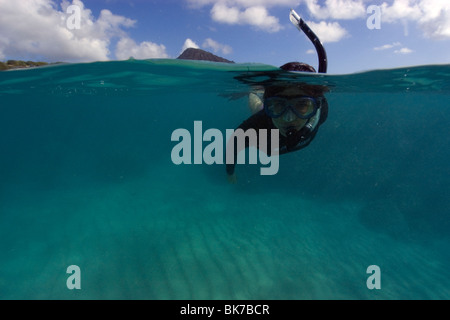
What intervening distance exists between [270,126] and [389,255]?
589 cm

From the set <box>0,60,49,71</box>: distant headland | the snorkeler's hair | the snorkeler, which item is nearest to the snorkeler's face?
the snorkeler

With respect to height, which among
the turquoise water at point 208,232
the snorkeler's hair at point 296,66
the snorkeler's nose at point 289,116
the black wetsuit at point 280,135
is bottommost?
the turquoise water at point 208,232

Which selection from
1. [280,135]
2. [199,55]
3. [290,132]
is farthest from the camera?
[199,55]

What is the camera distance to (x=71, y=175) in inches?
671

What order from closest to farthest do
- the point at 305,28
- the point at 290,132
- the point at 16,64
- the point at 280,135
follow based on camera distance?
1. the point at 305,28
2. the point at 290,132
3. the point at 280,135
4. the point at 16,64

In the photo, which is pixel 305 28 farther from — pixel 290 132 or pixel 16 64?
pixel 16 64

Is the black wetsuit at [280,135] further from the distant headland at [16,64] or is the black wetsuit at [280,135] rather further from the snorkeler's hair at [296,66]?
the distant headland at [16,64]

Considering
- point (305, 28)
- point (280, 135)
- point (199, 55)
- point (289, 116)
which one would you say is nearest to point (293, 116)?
point (289, 116)

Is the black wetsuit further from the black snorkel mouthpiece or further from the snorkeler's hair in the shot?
the snorkeler's hair

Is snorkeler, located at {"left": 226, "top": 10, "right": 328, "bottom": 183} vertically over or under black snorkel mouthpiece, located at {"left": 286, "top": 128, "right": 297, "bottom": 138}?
over

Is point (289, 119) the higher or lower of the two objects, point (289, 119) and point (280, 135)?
the higher

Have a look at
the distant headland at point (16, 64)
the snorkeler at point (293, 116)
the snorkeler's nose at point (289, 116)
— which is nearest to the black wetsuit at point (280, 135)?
the snorkeler at point (293, 116)
